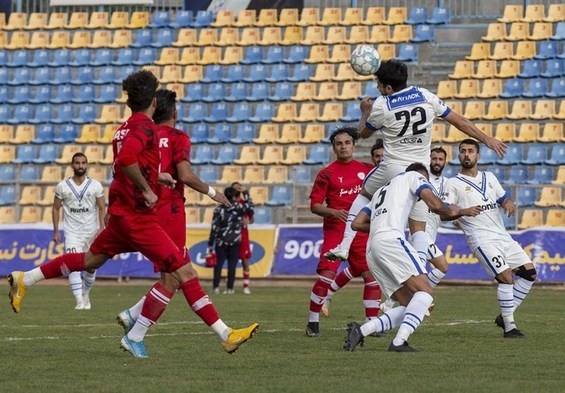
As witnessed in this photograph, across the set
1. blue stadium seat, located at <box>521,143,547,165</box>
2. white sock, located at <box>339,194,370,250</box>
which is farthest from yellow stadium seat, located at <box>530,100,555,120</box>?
white sock, located at <box>339,194,370,250</box>

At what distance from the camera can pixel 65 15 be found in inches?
1542

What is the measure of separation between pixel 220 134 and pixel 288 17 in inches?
186

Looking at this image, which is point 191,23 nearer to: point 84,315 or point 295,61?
point 295,61

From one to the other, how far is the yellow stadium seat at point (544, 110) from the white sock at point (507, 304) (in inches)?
684

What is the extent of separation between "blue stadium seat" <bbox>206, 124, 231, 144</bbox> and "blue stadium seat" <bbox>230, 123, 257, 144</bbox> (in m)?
0.22

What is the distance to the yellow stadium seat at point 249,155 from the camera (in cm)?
3216

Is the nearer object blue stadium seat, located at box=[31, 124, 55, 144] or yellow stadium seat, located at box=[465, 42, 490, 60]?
yellow stadium seat, located at box=[465, 42, 490, 60]

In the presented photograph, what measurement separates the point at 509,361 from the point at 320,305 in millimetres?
3771

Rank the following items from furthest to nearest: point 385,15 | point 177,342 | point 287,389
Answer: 1. point 385,15
2. point 177,342
3. point 287,389

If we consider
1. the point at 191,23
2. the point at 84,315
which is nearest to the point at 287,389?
the point at 84,315

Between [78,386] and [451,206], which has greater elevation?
[451,206]

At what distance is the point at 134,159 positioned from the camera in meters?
10.6

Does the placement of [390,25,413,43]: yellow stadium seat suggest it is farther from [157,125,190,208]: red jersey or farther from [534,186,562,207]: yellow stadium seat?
[157,125,190,208]: red jersey

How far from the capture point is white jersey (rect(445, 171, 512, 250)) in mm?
14375
